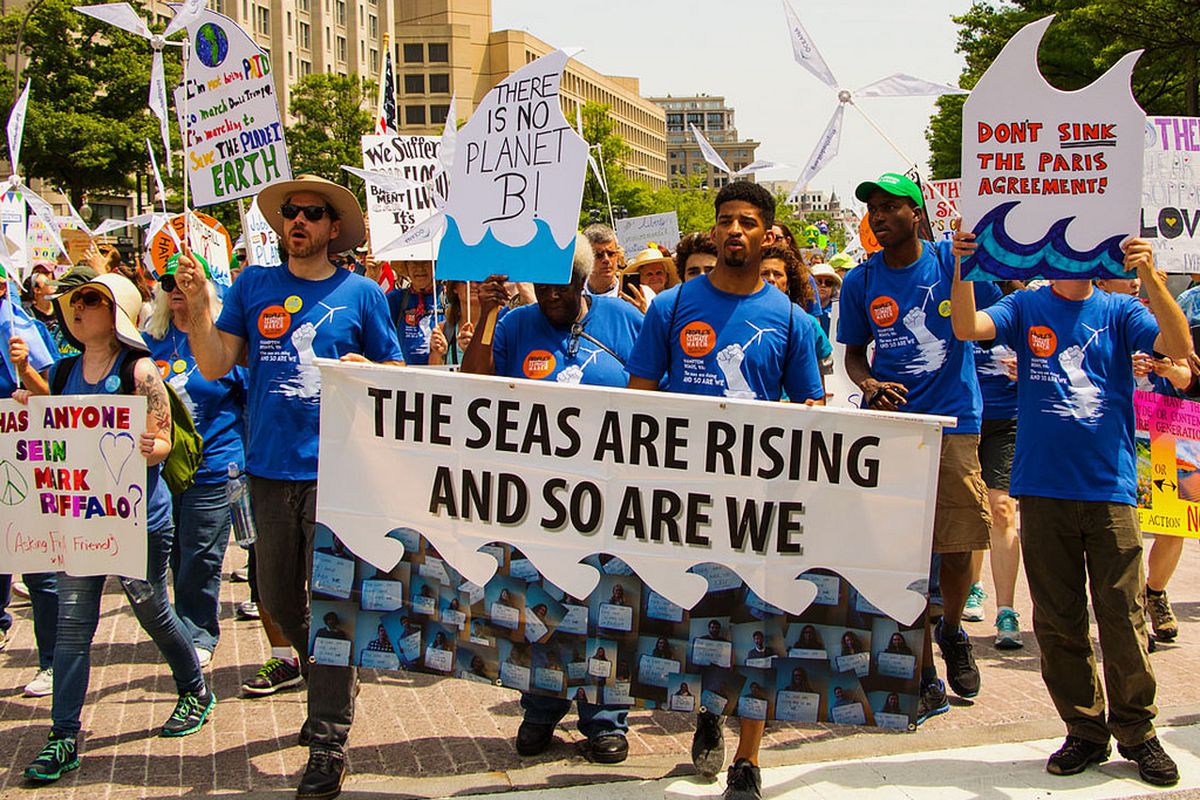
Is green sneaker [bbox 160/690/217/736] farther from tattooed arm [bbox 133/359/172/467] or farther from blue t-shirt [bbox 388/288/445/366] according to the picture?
blue t-shirt [bbox 388/288/445/366]

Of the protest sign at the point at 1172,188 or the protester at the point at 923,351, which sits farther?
the protest sign at the point at 1172,188

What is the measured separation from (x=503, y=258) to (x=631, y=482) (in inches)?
48.0

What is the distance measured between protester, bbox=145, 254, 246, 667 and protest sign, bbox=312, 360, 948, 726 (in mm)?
1687

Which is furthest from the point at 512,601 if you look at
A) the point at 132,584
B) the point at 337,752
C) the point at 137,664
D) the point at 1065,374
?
the point at 137,664

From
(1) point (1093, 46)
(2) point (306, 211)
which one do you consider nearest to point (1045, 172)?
(2) point (306, 211)

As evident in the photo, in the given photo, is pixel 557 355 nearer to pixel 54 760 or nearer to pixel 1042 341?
pixel 1042 341

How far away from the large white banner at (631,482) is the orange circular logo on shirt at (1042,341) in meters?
1.03

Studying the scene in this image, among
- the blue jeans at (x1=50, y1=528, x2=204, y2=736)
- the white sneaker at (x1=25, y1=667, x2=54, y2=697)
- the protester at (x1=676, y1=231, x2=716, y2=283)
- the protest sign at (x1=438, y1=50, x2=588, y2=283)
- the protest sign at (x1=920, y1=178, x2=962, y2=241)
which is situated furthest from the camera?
the protest sign at (x1=920, y1=178, x2=962, y2=241)

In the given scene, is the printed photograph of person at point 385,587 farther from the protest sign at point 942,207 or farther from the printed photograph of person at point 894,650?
the protest sign at point 942,207

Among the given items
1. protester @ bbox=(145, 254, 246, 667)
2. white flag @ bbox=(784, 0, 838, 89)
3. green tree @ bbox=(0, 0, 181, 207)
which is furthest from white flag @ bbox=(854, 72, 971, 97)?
green tree @ bbox=(0, 0, 181, 207)

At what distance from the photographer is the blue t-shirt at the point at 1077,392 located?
4855 mm

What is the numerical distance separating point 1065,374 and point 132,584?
386 cm

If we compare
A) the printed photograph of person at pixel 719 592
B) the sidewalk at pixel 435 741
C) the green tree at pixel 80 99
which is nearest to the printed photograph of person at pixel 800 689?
the printed photograph of person at pixel 719 592

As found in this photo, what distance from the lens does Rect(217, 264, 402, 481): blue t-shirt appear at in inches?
198
